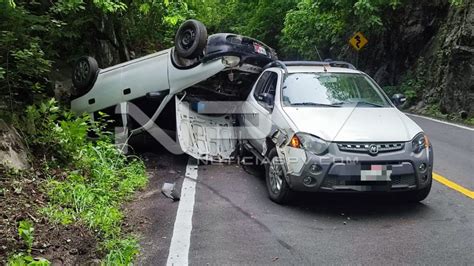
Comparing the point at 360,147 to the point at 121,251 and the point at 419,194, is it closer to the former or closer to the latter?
the point at 419,194

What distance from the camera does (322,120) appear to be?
5.78m

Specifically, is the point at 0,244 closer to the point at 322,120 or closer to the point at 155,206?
the point at 155,206

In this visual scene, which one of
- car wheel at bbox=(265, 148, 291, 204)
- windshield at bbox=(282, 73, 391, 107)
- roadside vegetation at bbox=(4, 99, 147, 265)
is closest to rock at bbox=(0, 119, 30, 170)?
roadside vegetation at bbox=(4, 99, 147, 265)

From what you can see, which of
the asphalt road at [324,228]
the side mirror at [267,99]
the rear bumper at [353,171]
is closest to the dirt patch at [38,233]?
the asphalt road at [324,228]

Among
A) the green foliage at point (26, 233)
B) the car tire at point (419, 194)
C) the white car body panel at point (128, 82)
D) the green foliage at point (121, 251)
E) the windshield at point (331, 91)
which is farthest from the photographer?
the white car body panel at point (128, 82)

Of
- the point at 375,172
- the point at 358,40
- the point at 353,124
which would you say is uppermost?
the point at 353,124

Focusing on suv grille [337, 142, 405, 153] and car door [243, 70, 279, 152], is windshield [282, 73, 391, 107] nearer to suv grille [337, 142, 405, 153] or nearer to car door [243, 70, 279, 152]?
car door [243, 70, 279, 152]

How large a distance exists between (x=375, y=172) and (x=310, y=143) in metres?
0.78

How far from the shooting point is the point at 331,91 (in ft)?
21.9

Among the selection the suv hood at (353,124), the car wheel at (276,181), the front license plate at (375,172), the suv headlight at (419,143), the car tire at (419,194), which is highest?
the suv hood at (353,124)

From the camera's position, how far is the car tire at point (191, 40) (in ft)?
25.7

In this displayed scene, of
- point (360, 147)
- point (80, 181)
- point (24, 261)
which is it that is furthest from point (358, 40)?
point (24, 261)

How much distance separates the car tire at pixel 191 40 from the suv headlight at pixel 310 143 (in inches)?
115

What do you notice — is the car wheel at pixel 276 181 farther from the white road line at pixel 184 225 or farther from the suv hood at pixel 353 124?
the white road line at pixel 184 225
